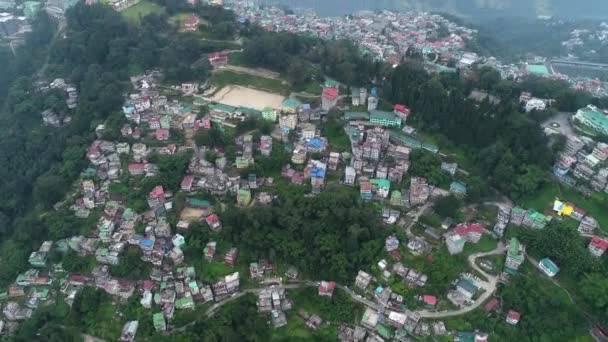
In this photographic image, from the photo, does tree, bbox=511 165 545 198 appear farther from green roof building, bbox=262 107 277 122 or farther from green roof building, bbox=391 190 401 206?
green roof building, bbox=262 107 277 122

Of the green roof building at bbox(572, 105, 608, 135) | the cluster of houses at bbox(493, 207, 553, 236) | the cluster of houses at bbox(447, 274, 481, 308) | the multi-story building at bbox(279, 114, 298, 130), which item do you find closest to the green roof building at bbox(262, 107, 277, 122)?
the multi-story building at bbox(279, 114, 298, 130)

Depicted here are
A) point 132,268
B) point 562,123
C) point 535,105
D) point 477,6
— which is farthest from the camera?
point 477,6

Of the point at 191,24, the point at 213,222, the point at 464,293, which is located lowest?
the point at 464,293

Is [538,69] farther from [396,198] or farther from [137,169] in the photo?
[137,169]

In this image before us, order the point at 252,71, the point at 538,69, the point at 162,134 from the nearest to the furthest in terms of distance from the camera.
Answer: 1. the point at 162,134
2. the point at 252,71
3. the point at 538,69

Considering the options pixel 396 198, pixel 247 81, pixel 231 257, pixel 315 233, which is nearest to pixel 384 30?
pixel 247 81

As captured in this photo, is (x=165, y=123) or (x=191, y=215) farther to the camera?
(x=165, y=123)

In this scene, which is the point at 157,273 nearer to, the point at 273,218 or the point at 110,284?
the point at 110,284
